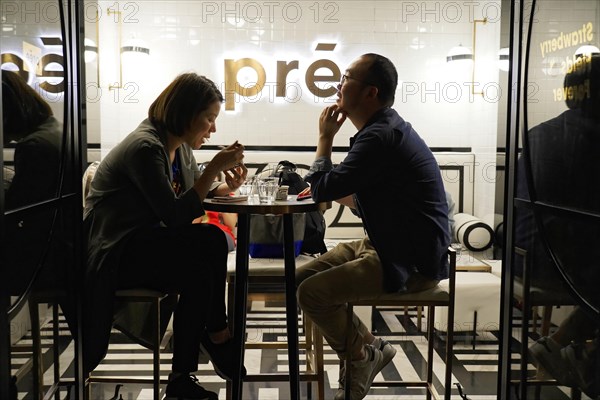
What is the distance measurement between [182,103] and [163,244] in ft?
1.79

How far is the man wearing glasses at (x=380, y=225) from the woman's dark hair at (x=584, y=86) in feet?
2.60

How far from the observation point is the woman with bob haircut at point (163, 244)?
226cm

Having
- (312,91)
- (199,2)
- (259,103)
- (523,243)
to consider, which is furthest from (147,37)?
(523,243)

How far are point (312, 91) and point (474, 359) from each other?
2.09 m

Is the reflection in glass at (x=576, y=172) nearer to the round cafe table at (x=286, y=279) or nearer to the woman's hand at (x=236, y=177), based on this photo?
the round cafe table at (x=286, y=279)

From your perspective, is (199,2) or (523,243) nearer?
(523,243)

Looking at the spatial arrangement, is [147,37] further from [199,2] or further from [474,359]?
[474,359]

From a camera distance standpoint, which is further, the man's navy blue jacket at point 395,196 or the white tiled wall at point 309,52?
the white tiled wall at point 309,52

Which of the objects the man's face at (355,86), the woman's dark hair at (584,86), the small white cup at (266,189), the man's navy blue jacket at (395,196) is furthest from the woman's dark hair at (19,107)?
the woman's dark hair at (584,86)

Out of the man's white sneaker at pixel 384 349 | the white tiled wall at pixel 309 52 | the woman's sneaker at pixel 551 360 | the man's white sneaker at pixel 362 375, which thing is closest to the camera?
the woman's sneaker at pixel 551 360

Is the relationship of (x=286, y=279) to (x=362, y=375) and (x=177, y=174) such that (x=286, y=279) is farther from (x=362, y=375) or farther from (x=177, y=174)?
(x=177, y=174)

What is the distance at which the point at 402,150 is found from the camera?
232cm

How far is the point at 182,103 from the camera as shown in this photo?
242 cm

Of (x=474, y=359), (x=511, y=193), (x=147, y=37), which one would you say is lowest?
(x=474, y=359)
